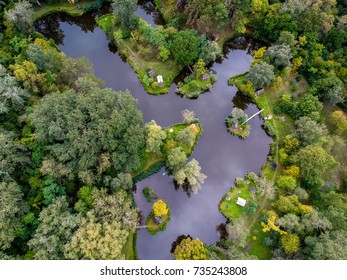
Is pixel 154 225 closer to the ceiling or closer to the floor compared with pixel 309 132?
closer to the floor

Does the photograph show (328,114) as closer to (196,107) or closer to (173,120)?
(196,107)

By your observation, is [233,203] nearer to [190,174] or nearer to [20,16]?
[190,174]

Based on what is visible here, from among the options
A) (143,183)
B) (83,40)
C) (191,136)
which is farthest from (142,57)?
(143,183)

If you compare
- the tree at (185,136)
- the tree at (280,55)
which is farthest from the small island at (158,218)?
the tree at (280,55)

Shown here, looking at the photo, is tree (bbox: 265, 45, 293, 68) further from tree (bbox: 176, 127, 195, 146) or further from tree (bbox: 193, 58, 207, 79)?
tree (bbox: 176, 127, 195, 146)

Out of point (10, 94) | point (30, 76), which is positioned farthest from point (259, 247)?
point (30, 76)

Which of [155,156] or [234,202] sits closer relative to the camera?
[234,202]

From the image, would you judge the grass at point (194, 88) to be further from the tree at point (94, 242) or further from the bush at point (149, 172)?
the tree at point (94, 242)

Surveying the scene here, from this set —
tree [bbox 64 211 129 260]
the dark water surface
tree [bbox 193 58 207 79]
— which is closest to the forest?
tree [bbox 64 211 129 260]
